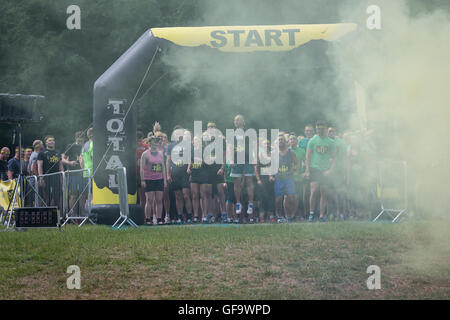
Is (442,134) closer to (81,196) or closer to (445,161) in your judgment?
(445,161)

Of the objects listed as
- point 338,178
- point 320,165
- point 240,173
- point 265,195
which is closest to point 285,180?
point 265,195

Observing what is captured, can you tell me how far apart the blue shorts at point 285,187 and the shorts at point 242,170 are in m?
0.72

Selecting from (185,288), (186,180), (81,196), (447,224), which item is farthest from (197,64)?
(185,288)

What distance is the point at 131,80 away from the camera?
1464 centimetres

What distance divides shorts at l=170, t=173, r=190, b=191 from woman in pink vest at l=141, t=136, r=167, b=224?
38cm

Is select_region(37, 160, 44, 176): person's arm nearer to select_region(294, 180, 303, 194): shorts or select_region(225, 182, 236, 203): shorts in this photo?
select_region(225, 182, 236, 203): shorts

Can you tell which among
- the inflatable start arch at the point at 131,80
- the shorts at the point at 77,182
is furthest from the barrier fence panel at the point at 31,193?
the inflatable start arch at the point at 131,80

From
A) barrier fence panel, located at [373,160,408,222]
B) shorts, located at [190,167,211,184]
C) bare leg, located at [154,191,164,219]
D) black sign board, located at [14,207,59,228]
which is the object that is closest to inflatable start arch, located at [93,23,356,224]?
bare leg, located at [154,191,164,219]

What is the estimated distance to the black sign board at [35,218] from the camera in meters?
12.8

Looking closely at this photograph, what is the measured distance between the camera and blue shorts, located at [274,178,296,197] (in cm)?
1486

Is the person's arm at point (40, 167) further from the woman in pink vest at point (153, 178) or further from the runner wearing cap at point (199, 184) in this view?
the runner wearing cap at point (199, 184)

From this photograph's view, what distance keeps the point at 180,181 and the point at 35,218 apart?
3.86 metres

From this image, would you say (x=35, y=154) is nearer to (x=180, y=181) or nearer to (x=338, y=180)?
(x=180, y=181)

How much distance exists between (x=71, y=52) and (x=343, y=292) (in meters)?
19.7
